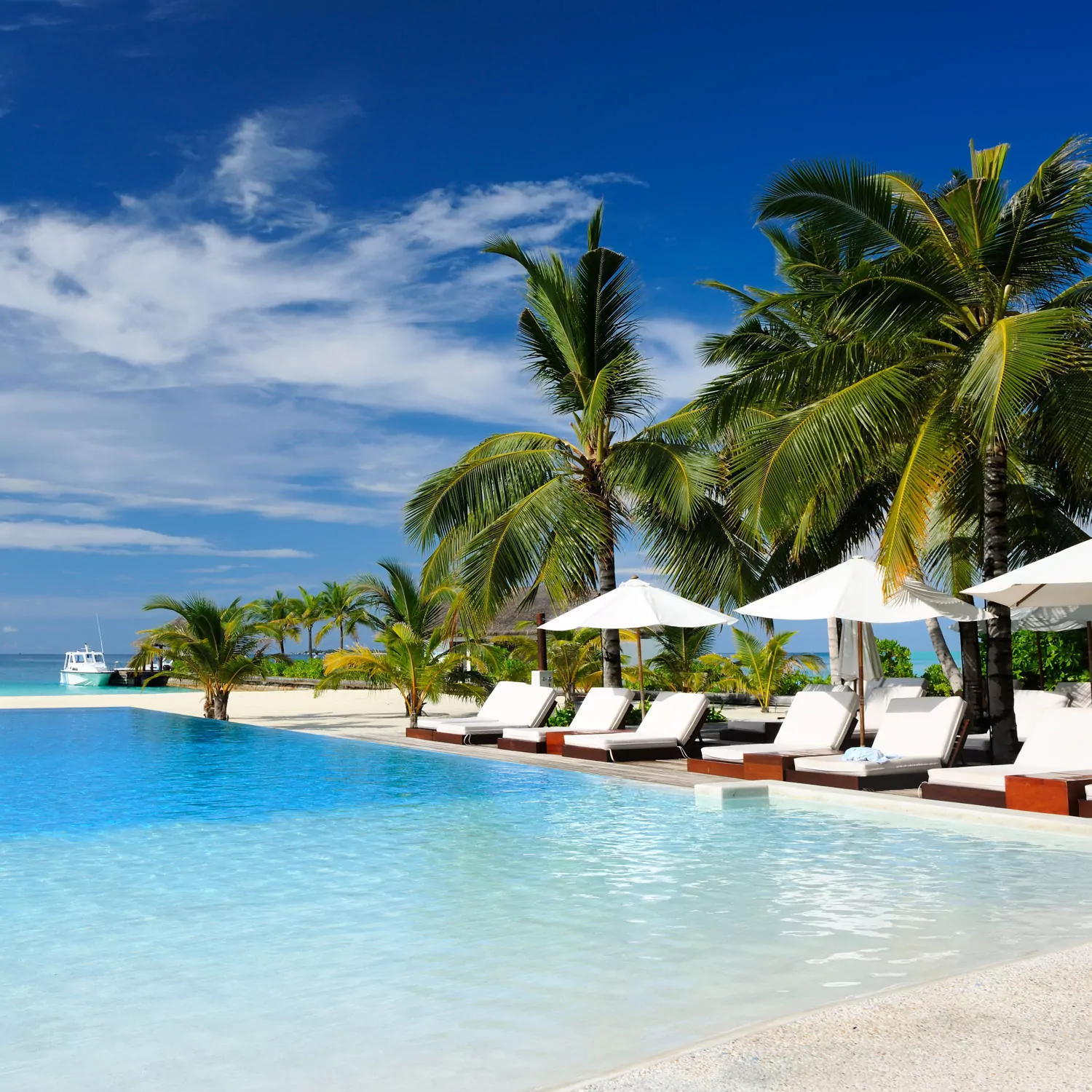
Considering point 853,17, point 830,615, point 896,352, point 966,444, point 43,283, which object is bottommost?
point 830,615

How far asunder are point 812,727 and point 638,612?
282cm

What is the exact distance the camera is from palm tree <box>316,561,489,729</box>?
17.6 meters

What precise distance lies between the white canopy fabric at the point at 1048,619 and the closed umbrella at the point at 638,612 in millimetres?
3920

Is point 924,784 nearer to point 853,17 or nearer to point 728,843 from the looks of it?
point 728,843

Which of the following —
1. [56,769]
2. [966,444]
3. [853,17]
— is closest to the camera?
[966,444]

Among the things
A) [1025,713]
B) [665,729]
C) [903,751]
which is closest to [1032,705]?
[1025,713]

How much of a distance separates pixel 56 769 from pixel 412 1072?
1193 centimetres

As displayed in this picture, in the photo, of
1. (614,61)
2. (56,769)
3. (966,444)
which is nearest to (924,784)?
(966,444)

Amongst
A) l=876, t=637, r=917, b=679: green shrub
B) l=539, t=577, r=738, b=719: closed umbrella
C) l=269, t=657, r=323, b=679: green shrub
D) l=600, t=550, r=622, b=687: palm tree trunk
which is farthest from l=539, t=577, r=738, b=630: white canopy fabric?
l=269, t=657, r=323, b=679: green shrub

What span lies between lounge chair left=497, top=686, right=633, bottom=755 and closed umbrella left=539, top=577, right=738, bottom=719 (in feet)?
1.75

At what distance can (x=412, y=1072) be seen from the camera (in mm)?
3646

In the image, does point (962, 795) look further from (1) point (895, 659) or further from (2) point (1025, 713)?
(1) point (895, 659)

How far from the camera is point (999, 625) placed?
37.0ft

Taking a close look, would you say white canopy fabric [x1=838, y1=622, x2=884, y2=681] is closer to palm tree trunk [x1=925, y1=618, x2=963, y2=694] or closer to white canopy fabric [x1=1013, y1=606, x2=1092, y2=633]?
white canopy fabric [x1=1013, y1=606, x2=1092, y2=633]
